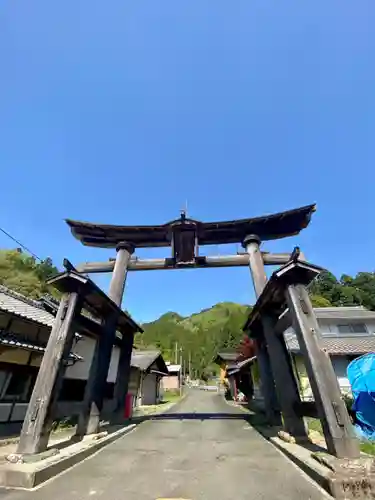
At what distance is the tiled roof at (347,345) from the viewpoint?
58.6 feet

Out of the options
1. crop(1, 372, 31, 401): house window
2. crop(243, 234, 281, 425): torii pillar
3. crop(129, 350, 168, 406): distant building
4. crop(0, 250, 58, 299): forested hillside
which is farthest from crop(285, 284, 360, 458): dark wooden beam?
crop(0, 250, 58, 299): forested hillside

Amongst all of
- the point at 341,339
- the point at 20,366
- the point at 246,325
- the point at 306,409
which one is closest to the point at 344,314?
the point at 341,339

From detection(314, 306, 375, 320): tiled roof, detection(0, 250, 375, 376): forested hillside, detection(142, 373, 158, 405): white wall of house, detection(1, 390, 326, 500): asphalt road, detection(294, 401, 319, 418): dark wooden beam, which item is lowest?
detection(1, 390, 326, 500): asphalt road

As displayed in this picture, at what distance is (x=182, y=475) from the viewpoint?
4992 millimetres

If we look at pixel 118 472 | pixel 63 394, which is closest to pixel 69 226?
pixel 63 394

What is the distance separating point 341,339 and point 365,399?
11.4 meters

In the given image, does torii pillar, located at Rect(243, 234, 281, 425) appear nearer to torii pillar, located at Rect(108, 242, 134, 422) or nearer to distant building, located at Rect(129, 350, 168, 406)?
torii pillar, located at Rect(108, 242, 134, 422)

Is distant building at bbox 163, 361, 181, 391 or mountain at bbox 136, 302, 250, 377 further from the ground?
mountain at bbox 136, 302, 250, 377

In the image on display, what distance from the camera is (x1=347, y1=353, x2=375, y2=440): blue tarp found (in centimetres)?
1077

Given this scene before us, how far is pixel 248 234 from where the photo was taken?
11.6 metres

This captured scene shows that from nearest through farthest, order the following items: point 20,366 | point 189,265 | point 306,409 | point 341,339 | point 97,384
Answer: point 306,409
point 97,384
point 20,366
point 189,265
point 341,339

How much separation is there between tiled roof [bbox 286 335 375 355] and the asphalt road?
12209 millimetres

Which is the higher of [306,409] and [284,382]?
[284,382]

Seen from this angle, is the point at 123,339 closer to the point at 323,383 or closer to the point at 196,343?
the point at 323,383
